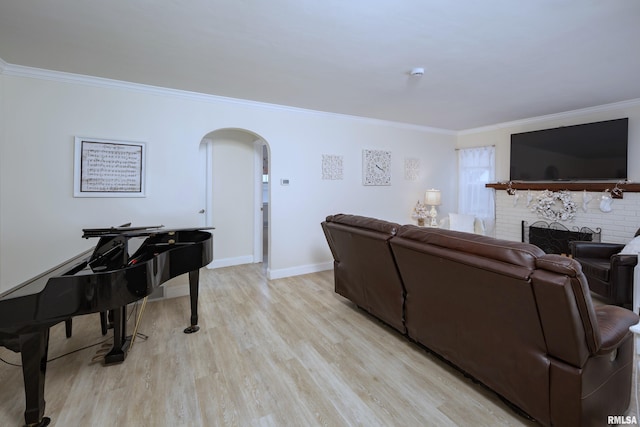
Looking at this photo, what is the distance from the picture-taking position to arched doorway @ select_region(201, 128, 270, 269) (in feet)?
15.2

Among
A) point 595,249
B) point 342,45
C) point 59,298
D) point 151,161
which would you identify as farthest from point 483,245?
point 151,161

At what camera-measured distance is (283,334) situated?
2631 mm

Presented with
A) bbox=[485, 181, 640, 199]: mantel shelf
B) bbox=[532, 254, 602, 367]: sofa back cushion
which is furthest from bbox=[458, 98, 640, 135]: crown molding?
bbox=[532, 254, 602, 367]: sofa back cushion

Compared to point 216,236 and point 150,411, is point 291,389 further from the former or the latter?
point 216,236

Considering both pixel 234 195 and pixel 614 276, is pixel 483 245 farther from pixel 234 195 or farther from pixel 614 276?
pixel 234 195

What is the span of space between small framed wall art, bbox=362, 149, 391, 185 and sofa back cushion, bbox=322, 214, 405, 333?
2125mm

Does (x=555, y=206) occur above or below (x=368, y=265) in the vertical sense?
above

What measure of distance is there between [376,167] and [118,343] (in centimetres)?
412

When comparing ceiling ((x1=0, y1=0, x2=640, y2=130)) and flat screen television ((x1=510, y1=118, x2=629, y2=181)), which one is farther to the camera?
flat screen television ((x1=510, y1=118, x2=629, y2=181))

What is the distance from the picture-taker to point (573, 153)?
4277 mm

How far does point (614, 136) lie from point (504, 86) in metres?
2.00

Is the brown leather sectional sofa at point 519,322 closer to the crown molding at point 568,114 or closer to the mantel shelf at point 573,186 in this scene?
the mantel shelf at point 573,186

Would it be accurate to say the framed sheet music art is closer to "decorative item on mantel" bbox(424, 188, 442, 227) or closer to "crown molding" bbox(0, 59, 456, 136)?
"crown molding" bbox(0, 59, 456, 136)

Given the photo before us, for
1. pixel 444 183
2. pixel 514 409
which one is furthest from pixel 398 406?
pixel 444 183
